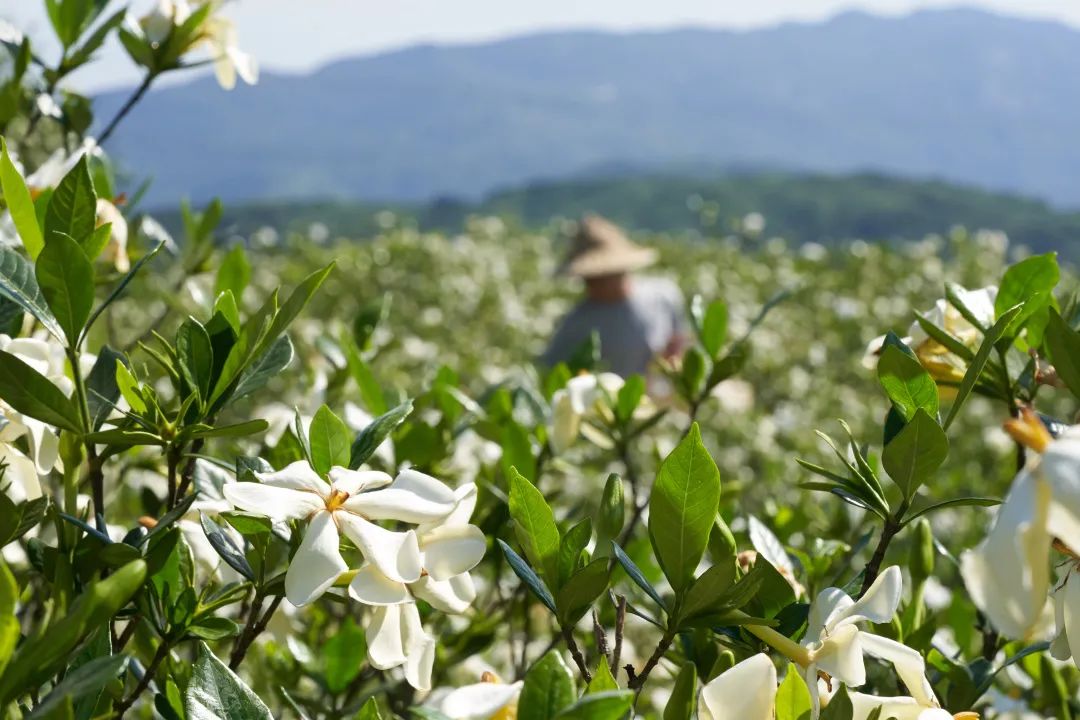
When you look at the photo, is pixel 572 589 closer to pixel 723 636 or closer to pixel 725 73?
pixel 723 636

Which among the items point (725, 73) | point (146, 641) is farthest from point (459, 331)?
point (725, 73)

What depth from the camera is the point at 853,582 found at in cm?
72

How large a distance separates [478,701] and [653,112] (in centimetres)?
16390

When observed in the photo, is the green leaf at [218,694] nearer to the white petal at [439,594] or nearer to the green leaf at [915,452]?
the white petal at [439,594]

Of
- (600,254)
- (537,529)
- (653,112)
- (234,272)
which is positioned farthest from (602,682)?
(653,112)

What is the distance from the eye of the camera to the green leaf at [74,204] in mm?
697

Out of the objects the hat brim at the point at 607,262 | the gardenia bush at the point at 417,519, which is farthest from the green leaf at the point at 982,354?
the hat brim at the point at 607,262

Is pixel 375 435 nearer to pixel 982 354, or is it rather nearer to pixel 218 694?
pixel 218 694

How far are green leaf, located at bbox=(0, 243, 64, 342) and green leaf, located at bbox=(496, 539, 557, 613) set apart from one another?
0.31m

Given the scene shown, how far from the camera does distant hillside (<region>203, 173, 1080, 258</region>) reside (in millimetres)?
30781

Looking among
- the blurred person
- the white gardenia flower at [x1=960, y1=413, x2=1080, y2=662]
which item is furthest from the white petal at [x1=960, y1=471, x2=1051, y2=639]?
the blurred person

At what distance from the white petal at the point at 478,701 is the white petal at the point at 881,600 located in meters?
0.21

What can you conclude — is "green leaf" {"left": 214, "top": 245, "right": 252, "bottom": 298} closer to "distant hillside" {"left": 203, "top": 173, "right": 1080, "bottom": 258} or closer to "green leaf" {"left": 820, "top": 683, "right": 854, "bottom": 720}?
"green leaf" {"left": 820, "top": 683, "right": 854, "bottom": 720}

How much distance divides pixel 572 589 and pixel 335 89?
171 m
